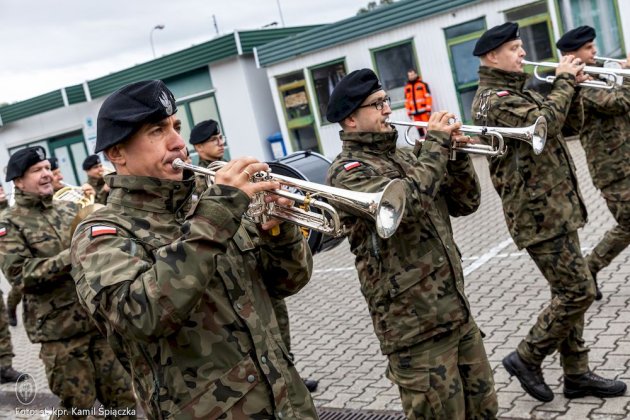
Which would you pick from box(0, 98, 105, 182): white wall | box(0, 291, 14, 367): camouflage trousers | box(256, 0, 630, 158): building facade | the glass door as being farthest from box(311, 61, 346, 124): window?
box(0, 291, 14, 367): camouflage trousers

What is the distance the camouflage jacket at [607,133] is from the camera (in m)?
5.87

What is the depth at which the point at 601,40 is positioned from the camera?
49.0 ft

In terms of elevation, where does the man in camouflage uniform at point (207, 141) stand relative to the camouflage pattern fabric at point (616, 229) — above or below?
above

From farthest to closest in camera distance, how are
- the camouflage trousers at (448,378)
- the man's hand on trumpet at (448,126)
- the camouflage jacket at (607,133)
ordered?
the camouflage jacket at (607,133)
the man's hand on trumpet at (448,126)
the camouflage trousers at (448,378)

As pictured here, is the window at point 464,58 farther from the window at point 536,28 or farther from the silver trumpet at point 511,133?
the silver trumpet at point 511,133

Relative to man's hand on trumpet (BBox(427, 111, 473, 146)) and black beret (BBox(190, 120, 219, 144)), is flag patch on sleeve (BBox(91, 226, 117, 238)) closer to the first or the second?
man's hand on trumpet (BBox(427, 111, 473, 146))

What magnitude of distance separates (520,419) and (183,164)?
2.94 metres

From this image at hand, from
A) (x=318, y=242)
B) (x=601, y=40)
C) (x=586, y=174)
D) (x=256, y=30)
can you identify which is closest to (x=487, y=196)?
(x=586, y=174)

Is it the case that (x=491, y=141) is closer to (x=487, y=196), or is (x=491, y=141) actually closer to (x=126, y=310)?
(x=126, y=310)

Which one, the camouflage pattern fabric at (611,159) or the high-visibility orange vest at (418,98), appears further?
the high-visibility orange vest at (418,98)

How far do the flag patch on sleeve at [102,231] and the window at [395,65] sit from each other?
15244 millimetres

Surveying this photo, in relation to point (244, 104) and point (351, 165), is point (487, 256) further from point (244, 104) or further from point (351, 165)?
point (244, 104)

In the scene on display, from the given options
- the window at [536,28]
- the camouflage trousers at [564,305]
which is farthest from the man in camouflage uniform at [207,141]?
the window at [536,28]

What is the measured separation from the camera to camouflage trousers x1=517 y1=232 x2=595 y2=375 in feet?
14.8
